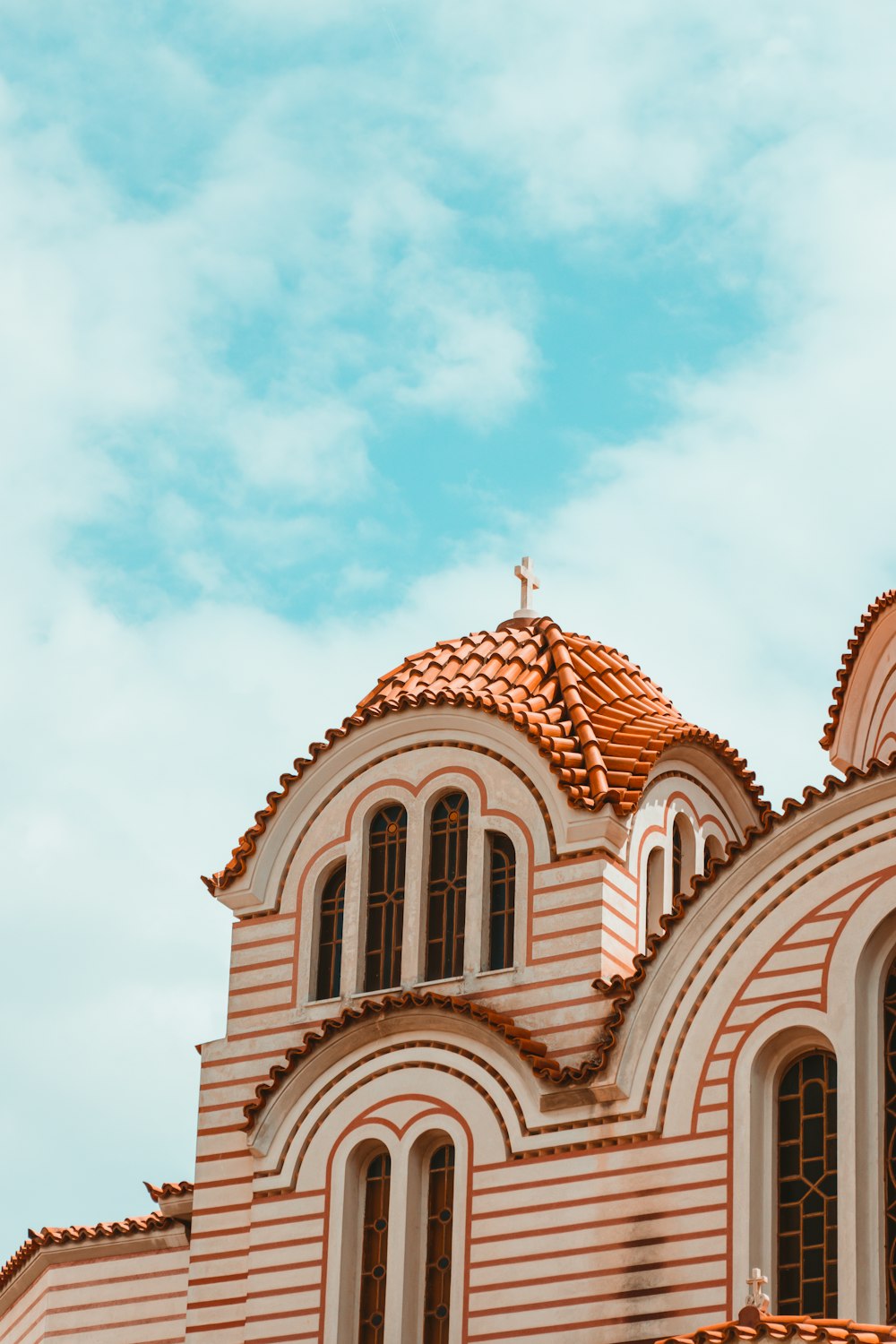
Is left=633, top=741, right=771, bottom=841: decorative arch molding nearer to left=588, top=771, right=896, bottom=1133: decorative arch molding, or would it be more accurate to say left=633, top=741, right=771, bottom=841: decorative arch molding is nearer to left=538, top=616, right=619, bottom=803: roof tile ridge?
left=538, top=616, right=619, bottom=803: roof tile ridge

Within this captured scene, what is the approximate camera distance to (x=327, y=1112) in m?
25.1

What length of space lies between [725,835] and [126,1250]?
23.3 feet

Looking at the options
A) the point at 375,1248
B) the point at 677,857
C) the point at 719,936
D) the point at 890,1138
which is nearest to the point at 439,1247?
the point at 375,1248

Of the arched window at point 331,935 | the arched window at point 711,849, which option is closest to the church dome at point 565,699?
the arched window at point 711,849

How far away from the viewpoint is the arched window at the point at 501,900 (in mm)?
25375

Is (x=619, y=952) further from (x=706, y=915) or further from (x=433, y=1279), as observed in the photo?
(x=433, y=1279)

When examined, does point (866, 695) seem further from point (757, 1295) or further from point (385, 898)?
point (757, 1295)

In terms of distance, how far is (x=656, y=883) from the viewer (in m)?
26.0

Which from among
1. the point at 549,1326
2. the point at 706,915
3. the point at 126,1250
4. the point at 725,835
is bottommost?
the point at 549,1326

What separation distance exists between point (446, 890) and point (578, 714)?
2099 mm

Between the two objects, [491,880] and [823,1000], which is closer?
[823,1000]

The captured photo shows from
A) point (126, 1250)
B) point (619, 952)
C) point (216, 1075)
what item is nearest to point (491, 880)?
point (619, 952)

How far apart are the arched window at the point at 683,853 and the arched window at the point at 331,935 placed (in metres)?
3.21

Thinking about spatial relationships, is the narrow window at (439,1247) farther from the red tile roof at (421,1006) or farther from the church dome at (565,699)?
the church dome at (565,699)
